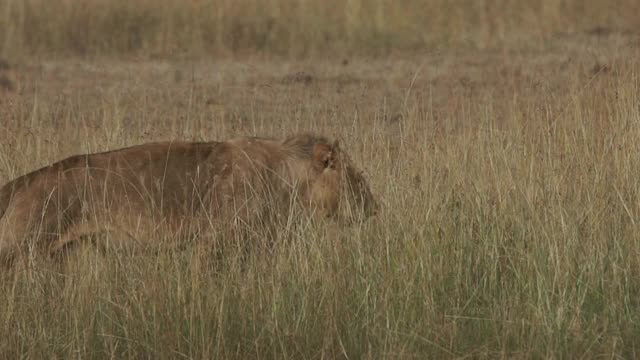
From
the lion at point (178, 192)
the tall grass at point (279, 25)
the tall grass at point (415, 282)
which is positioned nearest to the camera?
the tall grass at point (415, 282)

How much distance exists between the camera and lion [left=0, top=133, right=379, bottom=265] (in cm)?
632

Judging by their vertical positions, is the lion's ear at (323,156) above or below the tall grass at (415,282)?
above

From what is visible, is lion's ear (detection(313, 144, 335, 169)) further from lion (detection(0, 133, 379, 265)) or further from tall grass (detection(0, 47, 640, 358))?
tall grass (detection(0, 47, 640, 358))

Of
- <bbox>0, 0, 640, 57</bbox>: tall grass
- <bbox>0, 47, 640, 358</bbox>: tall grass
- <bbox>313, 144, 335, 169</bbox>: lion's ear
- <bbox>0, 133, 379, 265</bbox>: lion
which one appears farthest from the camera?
<bbox>0, 0, 640, 57</bbox>: tall grass

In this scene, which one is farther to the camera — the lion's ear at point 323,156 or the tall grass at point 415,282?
the lion's ear at point 323,156

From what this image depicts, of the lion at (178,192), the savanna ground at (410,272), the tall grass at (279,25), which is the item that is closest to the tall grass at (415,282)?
the savanna ground at (410,272)

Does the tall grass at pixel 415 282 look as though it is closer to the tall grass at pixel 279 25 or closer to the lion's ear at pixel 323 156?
the lion's ear at pixel 323 156

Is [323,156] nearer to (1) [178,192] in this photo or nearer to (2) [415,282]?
(1) [178,192]

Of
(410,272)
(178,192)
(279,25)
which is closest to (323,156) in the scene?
(178,192)

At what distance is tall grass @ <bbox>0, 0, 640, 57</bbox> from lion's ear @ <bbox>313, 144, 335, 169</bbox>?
8635 millimetres

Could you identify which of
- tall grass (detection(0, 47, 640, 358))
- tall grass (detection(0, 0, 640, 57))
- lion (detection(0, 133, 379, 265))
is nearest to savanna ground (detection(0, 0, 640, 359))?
tall grass (detection(0, 47, 640, 358))

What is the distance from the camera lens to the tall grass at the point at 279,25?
16.0 m

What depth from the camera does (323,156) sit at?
686cm

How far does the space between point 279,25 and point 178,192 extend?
995 centimetres
